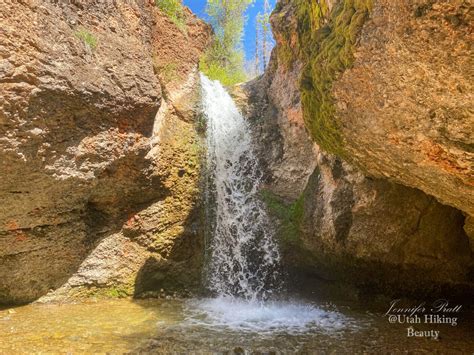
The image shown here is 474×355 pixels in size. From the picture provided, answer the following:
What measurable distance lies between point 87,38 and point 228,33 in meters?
15.3

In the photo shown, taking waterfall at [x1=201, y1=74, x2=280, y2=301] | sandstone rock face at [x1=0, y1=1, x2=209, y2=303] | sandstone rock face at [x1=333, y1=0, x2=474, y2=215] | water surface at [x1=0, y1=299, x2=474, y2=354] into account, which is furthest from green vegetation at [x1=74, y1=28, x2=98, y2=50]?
water surface at [x1=0, y1=299, x2=474, y2=354]

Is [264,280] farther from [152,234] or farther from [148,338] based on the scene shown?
[148,338]

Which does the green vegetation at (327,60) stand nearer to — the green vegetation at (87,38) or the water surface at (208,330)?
the water surface at (208,330)

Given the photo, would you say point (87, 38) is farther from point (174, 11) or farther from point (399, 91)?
point (399, 91)

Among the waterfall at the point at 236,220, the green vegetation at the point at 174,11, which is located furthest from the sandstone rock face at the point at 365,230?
the green vegetation at the point at 174,11

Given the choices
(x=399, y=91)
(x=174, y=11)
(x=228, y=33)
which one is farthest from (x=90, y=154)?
(x=228, y=33)

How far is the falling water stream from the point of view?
15.0 feet

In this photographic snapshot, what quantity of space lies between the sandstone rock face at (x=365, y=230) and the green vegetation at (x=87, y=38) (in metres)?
3.27

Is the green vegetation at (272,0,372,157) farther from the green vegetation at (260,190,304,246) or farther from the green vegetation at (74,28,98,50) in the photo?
the green vegetation at (74,28,98,50)

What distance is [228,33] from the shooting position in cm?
2005

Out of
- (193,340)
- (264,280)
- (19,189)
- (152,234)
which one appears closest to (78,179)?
(19,189)

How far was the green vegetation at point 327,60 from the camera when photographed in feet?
12.6

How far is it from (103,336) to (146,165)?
10.1ft

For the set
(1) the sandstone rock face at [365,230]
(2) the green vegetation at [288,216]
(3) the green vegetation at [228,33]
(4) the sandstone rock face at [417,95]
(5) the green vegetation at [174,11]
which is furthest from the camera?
(3) the green vegetation at [228,33]
